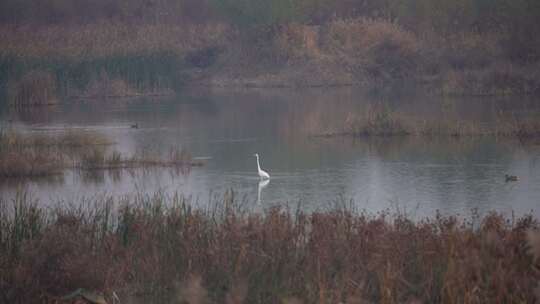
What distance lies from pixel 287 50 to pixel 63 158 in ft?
96.6

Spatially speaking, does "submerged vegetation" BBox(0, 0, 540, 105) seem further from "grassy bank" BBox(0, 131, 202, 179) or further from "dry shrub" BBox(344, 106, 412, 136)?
"grassy bank" BBox(0, 131, 202, 179)

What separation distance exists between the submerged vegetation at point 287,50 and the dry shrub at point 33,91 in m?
0.04

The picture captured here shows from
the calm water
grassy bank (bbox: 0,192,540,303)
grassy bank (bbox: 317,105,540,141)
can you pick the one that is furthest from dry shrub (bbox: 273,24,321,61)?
grassy bank (bbox: 0,192,540,303)

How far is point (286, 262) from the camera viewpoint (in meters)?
8.16

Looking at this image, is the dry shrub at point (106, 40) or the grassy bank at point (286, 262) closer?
the grassy bank at point (286, 262)

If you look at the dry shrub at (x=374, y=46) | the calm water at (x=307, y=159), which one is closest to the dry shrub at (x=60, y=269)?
the calm water at (x=307, y=159)

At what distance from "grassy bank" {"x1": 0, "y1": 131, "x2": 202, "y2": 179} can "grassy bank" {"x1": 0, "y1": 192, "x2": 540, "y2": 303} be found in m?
9.26

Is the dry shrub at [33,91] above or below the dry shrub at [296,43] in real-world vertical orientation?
below

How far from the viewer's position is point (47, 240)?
8.44 m

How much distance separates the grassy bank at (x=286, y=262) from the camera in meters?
6.89

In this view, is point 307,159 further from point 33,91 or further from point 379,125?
point 33,91

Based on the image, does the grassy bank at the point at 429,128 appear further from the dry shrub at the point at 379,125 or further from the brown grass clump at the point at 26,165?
the brown grass clump at the point at 26,165

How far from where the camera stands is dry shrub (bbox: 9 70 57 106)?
35219mm

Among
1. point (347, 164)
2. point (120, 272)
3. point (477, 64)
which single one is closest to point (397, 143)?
point (347, 164)
